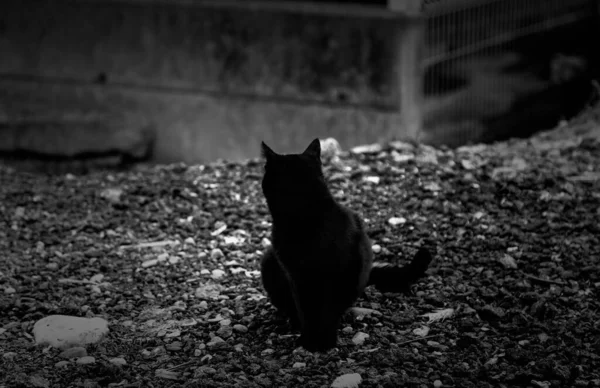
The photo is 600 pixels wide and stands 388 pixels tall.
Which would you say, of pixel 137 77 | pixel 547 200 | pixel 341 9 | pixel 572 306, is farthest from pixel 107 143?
pixel 572 306

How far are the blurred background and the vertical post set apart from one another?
0.01 meters

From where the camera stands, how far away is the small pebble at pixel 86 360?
12.9ft

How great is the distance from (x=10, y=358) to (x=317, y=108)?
4.78m

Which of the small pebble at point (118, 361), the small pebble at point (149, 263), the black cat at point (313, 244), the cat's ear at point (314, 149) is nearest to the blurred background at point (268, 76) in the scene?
the small pebble at point (149, 263)

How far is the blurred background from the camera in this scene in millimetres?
7848

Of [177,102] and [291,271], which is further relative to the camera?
[177,102]

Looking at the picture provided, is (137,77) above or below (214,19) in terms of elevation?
below

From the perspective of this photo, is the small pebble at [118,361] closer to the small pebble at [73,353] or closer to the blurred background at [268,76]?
the small pebble at [73,353]

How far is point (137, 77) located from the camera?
359 inches

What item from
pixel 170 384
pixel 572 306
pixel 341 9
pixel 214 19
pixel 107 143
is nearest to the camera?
pixel 170 384

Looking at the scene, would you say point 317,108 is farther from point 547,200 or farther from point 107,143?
point 547,200

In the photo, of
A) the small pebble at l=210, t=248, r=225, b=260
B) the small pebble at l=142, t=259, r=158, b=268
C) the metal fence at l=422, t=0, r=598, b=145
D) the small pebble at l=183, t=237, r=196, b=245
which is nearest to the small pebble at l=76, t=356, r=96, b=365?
the small pebble at l=142, t=259, r=158, b=268

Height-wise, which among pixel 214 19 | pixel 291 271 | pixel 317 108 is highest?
pixel 214 19

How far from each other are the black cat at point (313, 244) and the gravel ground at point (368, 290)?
0.19 meters
